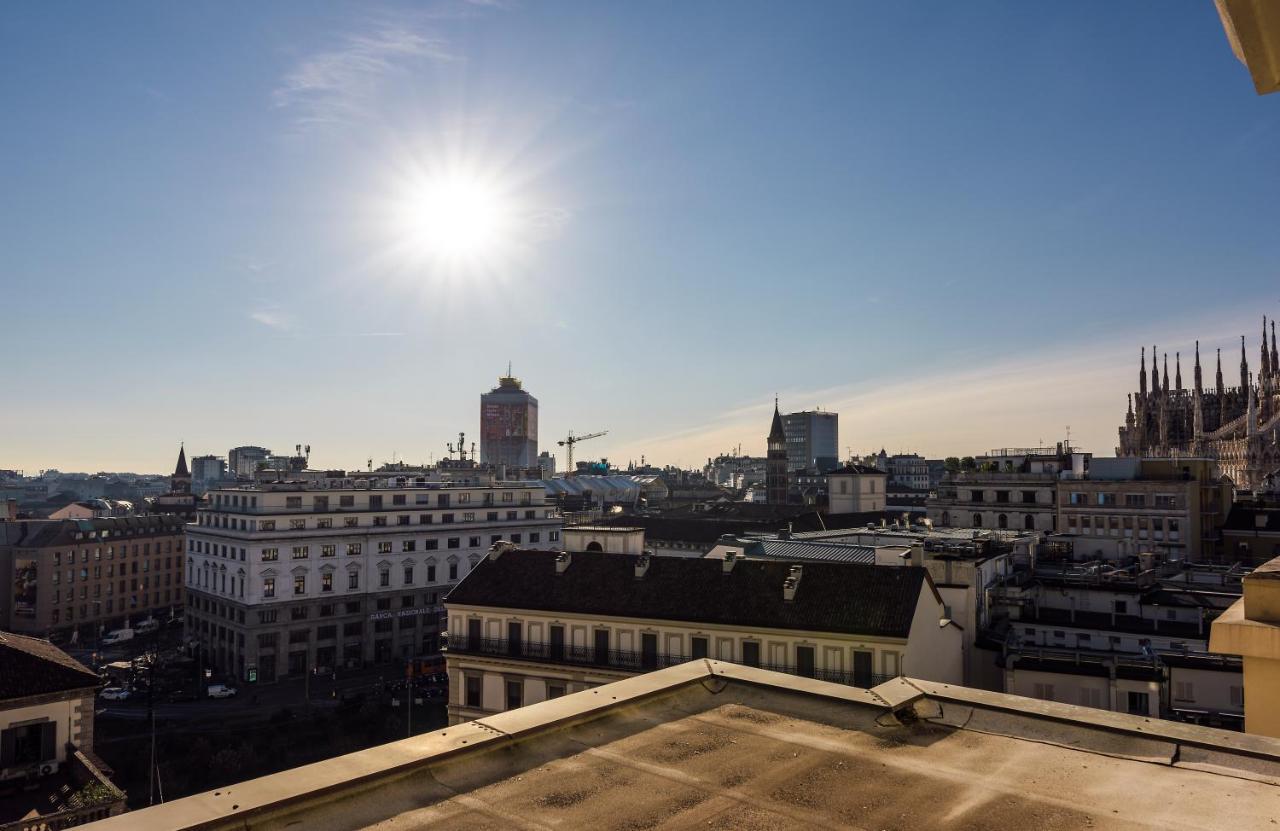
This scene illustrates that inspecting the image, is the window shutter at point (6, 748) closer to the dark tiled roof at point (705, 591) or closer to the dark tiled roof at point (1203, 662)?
the dark tiled roof at point (705, 591)

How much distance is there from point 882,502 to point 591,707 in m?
99.7

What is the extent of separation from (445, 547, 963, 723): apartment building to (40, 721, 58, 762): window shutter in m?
18.1

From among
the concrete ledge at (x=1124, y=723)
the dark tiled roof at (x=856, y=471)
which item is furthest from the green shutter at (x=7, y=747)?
the dark tiled roof at (x=856, y=471)

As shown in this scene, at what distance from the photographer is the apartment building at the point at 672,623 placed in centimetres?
3428

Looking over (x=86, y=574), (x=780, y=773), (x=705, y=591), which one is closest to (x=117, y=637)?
(x=86, y=574)

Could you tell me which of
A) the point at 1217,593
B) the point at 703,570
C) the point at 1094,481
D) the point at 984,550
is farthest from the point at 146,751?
the point at 1094,481

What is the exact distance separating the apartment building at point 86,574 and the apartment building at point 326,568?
2452 centimetres

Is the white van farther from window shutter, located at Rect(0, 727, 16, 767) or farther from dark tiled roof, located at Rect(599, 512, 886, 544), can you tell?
window shutter, located at Rect(0, 727, 16, 767)

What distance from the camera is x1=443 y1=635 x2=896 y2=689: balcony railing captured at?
3553 centimetres

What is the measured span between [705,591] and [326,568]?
47.8 m

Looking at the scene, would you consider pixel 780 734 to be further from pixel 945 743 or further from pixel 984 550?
pixel 984 550

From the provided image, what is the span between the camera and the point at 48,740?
2627 centimetres

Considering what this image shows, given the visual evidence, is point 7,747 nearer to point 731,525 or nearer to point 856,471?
point 731,525

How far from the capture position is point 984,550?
150 ft
